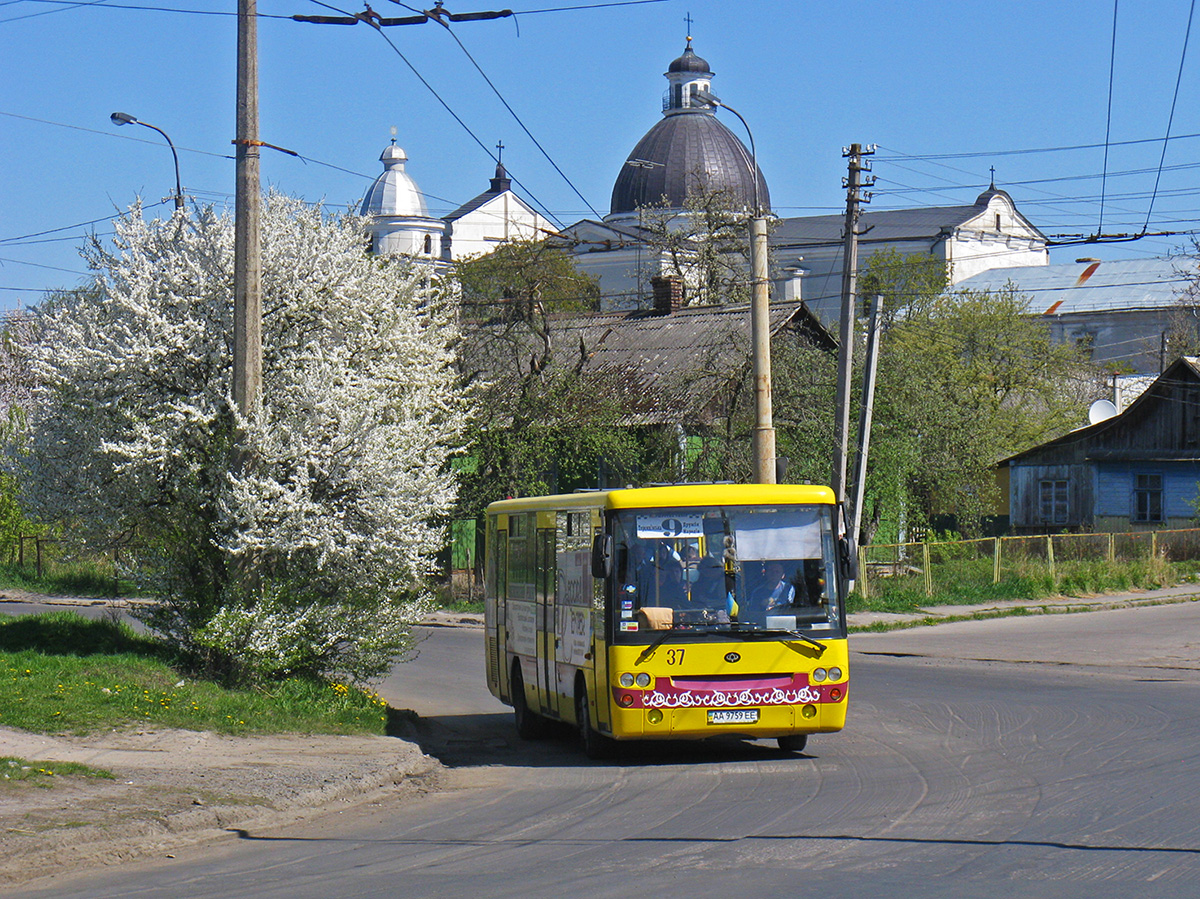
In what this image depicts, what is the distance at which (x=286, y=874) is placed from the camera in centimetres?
771

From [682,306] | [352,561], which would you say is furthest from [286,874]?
[682,306]

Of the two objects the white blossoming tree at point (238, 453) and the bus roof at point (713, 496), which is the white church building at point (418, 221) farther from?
the bus roof at point (713, 496)

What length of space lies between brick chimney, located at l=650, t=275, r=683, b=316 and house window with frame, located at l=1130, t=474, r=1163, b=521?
55.3 feet

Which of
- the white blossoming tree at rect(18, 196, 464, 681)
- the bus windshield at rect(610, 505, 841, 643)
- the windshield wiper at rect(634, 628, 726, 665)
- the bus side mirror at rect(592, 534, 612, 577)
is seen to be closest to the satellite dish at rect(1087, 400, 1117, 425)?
the white blossoming tree at rect(18, 196, 464, 681)

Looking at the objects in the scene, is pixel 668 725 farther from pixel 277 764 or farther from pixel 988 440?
pixel 988 440

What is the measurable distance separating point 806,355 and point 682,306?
1103 cm

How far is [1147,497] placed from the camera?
4666 cm

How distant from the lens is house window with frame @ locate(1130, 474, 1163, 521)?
46.4 m

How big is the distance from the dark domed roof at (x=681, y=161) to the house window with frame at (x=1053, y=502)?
166 feet

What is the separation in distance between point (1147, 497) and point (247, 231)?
1562 inches

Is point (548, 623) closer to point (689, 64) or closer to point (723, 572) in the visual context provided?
point (723, 572)

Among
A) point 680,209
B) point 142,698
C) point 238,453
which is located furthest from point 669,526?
point 680,209

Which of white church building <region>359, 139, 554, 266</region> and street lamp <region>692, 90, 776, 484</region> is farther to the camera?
white church building <region>359, 139, 554, 266</region>

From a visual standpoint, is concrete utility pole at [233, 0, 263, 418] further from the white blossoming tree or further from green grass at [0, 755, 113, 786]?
green grass at [0, 755, 113, 786]
